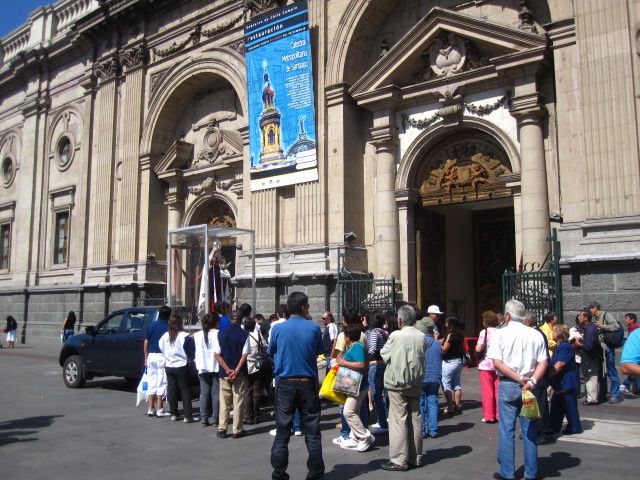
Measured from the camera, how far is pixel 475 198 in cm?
1587

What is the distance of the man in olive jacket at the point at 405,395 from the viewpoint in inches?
267

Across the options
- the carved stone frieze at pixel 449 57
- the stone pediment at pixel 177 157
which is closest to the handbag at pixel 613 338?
the carved stone frieze at pixel 449 57

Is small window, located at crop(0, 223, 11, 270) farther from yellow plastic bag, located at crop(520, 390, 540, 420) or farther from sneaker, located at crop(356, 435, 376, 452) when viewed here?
yellow plastic bag, located at crop(520, 390, 540, 420)

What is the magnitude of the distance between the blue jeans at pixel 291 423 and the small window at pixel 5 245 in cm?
2763

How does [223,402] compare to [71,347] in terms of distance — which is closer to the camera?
[223,402]

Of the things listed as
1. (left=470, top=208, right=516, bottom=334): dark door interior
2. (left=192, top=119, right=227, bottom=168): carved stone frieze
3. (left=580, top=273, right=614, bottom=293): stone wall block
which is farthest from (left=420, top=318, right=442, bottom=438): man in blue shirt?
(left=192, top=119, right=227, bottom=168): carved stone frieze

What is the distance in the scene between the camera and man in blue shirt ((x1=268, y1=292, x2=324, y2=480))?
239 inches

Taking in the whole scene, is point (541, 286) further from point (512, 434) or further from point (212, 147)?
point (212, 147)

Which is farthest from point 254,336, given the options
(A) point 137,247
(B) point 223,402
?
(A) point 137,247

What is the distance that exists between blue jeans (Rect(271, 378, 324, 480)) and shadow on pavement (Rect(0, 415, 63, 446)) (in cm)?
417

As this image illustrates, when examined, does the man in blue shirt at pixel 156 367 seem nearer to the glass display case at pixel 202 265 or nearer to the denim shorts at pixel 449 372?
the glass display case at pixel 202 265

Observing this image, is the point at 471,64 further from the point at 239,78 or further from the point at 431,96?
the point at 239,78

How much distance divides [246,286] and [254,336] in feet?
28.2

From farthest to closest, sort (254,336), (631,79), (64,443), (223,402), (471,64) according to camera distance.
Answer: (471,64)
(631,79)
(254,336)
(223,402)
(64,443)
